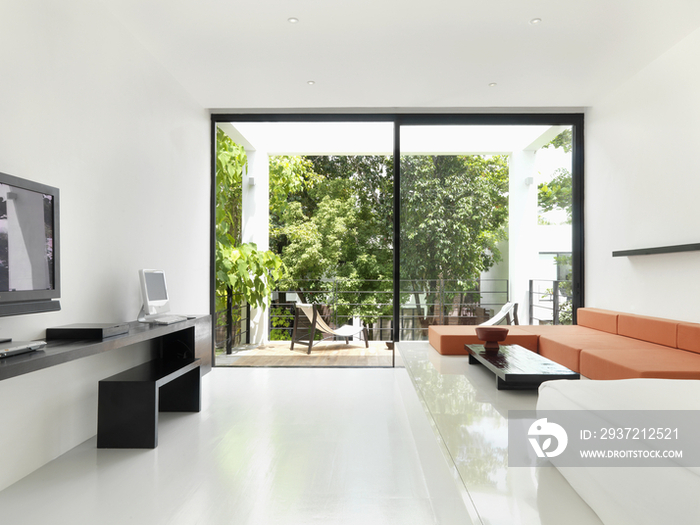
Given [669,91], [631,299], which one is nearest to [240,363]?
[631,299]

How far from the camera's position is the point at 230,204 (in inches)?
269

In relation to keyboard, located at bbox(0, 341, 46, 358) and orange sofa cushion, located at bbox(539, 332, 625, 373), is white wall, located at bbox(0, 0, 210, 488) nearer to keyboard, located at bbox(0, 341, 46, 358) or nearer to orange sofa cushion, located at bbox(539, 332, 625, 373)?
keyboard, located at bbox(0, 341, 46, 358)

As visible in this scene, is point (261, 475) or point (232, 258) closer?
point (261, 475)

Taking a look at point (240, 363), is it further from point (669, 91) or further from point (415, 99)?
point (669, 91)

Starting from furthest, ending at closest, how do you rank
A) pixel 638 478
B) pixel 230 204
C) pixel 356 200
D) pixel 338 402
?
pixel 356 200
pixel 230 204
pixel 338 402
pixel 638 478

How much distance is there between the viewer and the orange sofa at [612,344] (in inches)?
106

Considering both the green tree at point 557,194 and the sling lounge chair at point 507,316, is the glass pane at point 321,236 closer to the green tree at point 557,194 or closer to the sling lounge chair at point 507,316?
the sling lounge chair at point 507,316

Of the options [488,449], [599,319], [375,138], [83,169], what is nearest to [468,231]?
[599,319]

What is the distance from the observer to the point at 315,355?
6.27 meters

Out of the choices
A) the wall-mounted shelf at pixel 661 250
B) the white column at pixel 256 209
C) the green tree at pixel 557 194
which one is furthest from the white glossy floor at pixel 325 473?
the white column at pixel 256 209

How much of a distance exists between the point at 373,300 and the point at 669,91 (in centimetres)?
546

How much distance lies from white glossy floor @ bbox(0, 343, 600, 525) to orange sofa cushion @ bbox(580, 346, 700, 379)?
1.78 ft

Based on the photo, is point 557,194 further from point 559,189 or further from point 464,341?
point 464,341

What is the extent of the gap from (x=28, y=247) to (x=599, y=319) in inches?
170
